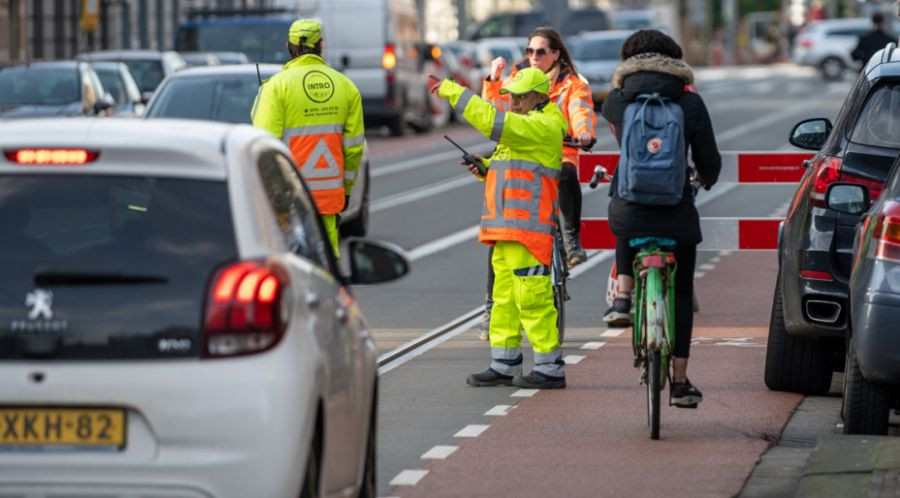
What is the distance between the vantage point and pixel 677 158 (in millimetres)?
9766

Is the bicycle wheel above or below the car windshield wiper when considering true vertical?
below

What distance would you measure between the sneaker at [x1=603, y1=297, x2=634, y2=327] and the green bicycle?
2.72 metres

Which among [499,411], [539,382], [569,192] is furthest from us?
[569,192]

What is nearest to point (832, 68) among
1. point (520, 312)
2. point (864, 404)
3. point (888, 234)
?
point (520, 312)

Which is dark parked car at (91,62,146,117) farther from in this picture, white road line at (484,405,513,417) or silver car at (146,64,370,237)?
white road line at (484,405,513,417)

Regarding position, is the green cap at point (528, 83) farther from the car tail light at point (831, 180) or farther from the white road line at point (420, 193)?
the white road line at point (420, 193)

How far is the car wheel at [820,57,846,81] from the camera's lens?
7650 centimetres

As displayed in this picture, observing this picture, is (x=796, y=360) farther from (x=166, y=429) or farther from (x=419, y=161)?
(x=419, y=161)

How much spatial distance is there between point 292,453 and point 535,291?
509 cm

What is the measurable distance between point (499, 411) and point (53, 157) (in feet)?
15.0

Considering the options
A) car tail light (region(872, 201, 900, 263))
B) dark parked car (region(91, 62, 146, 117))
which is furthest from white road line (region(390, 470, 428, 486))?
dark parked car (region(91, 62, 146, 117))

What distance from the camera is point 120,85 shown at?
2891cm

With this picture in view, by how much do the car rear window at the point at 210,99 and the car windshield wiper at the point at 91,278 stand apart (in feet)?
37.0

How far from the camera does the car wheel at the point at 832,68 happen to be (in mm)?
76500
